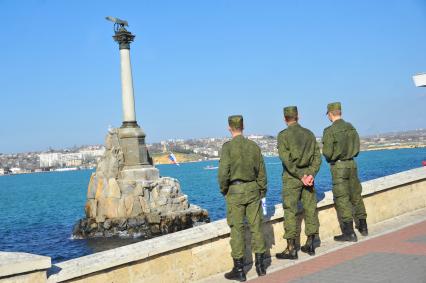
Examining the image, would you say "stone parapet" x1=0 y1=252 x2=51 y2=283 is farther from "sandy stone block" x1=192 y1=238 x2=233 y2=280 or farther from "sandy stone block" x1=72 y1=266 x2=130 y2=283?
"sandy stone block" x1=192 y1=238 x2=233 y2=280

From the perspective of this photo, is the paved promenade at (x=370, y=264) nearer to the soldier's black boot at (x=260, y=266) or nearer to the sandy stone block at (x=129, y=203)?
the soldier's black boot at (x=260, y=266)

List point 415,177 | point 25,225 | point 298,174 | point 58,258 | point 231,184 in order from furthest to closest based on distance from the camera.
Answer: point 25,225
point 58,258
point 415,177
point 298,174
point 231,184

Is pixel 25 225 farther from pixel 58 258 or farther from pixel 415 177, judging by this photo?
pixel 415 177

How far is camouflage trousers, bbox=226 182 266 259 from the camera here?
6633 mm

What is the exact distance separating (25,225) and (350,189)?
37.5 metres

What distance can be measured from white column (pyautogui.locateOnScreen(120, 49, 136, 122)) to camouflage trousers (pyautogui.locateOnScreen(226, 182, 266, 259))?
79.0 feet

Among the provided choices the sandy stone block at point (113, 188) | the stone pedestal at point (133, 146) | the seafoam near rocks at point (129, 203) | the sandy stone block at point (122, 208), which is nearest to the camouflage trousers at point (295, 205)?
the seafoam near rocks at point (129, 203)

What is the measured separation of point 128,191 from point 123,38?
28.9 ft

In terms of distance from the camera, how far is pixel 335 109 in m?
8.46

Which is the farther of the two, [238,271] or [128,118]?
[128,118]

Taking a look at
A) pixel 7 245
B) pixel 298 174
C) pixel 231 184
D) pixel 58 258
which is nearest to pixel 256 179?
pixel 231 184

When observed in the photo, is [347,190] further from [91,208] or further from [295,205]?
[91,208]

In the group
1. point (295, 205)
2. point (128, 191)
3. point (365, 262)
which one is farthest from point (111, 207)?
point (365, 262)

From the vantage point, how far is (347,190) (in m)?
8.33
